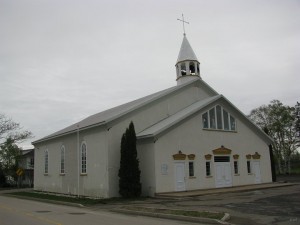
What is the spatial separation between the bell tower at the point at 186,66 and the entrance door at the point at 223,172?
8.41 metres

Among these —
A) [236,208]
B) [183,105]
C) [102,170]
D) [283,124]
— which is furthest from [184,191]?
[283,124]

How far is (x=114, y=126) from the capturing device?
2697cm

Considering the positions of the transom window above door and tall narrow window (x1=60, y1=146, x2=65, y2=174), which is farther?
tall narrow window (x1=60, y1=146, x2=65, y2=174)

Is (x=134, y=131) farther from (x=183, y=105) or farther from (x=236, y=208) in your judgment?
(x=236, y=208)

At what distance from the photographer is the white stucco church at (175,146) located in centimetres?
2638

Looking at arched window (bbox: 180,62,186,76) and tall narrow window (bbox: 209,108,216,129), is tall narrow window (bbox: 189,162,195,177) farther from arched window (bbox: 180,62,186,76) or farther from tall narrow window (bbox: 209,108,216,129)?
arched window (bbox: 180,62,186,76)

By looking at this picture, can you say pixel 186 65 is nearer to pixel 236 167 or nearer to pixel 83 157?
pixel 236 167

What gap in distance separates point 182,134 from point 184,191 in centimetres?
420

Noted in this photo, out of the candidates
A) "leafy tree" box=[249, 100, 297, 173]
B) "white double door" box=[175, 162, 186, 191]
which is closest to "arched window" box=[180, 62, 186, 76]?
"white double door" box=[175, 162, 186, 191]

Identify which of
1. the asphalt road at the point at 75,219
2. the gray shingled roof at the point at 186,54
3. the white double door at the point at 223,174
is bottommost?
the asphalt road at the point at 75,219

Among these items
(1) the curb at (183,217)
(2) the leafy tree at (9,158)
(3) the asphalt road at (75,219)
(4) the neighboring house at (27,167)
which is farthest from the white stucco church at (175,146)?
(4) the neighboring house at (27,167)

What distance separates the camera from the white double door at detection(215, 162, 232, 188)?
96.5 ft

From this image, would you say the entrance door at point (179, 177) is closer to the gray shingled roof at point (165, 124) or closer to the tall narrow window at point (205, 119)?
the gray shingled roof at point (165, 124)

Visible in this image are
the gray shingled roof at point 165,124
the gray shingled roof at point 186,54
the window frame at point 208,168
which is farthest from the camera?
the gray shingled roof at point 186,54
